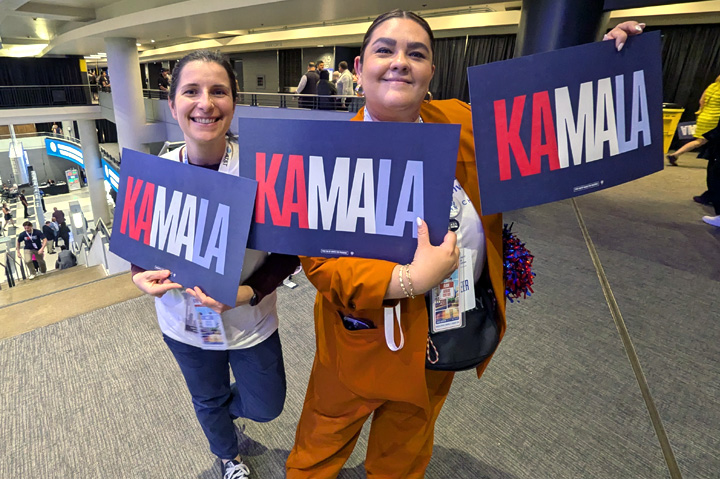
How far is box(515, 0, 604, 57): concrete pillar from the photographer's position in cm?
392

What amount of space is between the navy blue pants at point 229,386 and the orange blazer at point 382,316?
1.18ft

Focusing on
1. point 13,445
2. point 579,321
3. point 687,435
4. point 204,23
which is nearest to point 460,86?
point 204,23

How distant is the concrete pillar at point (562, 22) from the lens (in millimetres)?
3916

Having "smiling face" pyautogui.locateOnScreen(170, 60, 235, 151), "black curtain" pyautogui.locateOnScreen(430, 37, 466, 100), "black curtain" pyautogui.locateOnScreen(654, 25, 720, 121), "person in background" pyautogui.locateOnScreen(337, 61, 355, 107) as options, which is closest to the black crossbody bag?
"smiling face" pyautogui.locateOnScreen(170, 60, 235, 151)

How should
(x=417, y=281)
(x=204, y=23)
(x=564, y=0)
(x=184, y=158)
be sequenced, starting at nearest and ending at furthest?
(x=417, y=281), (x=184, y=158), (x=564, y=0), (x=204, y=23)

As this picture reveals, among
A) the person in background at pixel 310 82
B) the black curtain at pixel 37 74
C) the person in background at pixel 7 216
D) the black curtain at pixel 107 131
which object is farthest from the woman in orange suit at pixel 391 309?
the black curtain at pixel 107 131

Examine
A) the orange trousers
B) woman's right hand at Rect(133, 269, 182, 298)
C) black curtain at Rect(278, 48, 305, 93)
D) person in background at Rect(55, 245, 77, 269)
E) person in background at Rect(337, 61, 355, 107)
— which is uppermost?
black curtain at Rect(278, 48, 305, 93)

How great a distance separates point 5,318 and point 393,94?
114 inches

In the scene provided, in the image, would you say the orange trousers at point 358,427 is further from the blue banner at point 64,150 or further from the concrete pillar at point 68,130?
the concrete pillar at point 68,130

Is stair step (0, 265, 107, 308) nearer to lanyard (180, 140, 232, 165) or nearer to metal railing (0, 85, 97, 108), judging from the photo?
lanyard (180, 140, 232, 165)

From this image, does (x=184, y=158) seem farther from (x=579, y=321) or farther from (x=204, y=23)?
(x=204, y=23)

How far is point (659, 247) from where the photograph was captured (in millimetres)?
3650

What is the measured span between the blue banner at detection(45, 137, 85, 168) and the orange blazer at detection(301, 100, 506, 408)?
755 inches

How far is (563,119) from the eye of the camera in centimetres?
94
